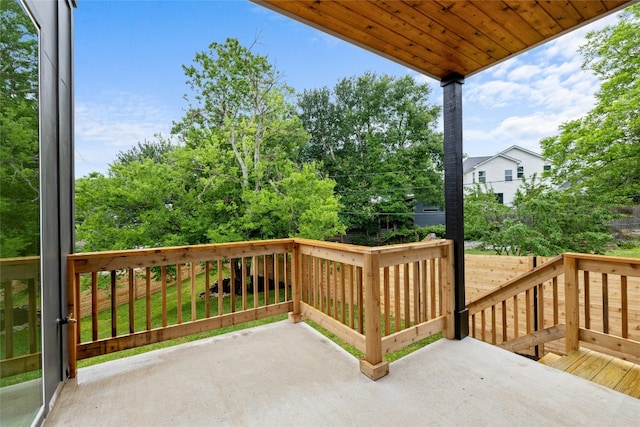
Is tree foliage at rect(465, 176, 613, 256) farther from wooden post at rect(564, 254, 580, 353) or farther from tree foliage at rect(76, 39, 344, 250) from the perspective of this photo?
wooden post at rect(564, 254, 580, 353)

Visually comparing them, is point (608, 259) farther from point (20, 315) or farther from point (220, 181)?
point (220, 181)

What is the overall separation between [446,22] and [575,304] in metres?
2.49

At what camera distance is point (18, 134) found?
54.4 inches

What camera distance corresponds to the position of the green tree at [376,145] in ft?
46.0

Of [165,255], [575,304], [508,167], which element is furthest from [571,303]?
[508,167]

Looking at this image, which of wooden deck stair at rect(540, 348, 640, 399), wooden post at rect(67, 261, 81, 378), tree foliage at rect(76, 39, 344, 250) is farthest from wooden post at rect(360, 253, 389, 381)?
tree foliage at rect(76, 39, 344, 250)

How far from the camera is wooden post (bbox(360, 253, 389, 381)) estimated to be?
2137mm

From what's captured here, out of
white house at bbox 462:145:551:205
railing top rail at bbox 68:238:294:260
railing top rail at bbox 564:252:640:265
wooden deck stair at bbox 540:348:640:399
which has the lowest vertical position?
wooden deck stair at bbox 540:348:640:399

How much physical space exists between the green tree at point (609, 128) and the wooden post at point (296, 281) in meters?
8.32

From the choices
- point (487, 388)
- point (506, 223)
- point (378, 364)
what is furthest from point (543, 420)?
point (506, 223)

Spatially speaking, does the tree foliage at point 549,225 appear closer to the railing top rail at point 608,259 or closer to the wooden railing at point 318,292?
the railing top rail at point 608,259

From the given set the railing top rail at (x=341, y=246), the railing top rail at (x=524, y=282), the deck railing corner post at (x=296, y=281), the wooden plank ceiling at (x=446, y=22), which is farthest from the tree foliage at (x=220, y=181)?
the wooden plank ceiling at (x=446, y=22)

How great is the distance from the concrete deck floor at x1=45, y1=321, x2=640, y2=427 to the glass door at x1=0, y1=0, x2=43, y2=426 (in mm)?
524

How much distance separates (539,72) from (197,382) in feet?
45.4
